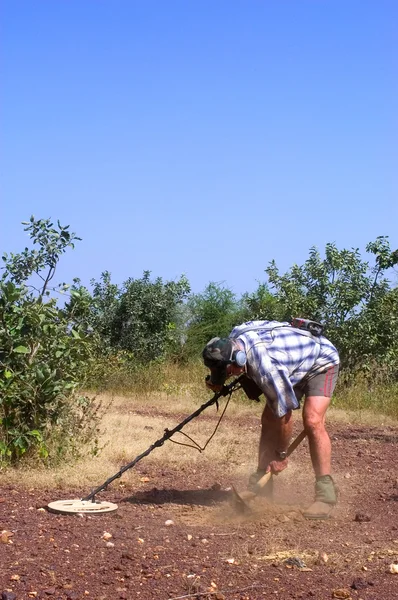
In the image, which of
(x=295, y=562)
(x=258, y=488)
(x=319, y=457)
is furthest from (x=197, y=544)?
(x=319, y=457)

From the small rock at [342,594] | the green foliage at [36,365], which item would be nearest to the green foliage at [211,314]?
the green foliage at [36,365]

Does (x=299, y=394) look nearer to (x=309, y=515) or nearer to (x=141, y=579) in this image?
(x=309, y=515)

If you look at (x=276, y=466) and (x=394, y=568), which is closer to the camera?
(x=394, y=568)

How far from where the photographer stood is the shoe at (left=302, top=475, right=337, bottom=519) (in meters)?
5.68

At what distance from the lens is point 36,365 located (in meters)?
6.83

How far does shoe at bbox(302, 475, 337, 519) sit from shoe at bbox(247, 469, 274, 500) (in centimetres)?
42

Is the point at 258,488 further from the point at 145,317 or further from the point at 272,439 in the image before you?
the point at 145,317

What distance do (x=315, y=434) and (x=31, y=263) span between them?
2.90 m

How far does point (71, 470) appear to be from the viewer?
22.4ft

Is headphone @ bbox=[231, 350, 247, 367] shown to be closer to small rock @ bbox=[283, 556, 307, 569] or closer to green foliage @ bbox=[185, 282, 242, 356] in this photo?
small rock @ bbox=[283, 556, 307, 569]

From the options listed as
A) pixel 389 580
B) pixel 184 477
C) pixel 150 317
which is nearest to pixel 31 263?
pixel 184 477

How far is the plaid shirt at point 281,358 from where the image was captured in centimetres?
556

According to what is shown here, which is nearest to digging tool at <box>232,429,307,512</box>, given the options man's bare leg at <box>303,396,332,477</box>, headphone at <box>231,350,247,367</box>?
man's bare leg at <box>303,396,332,477</box>

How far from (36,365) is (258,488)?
206 cm
